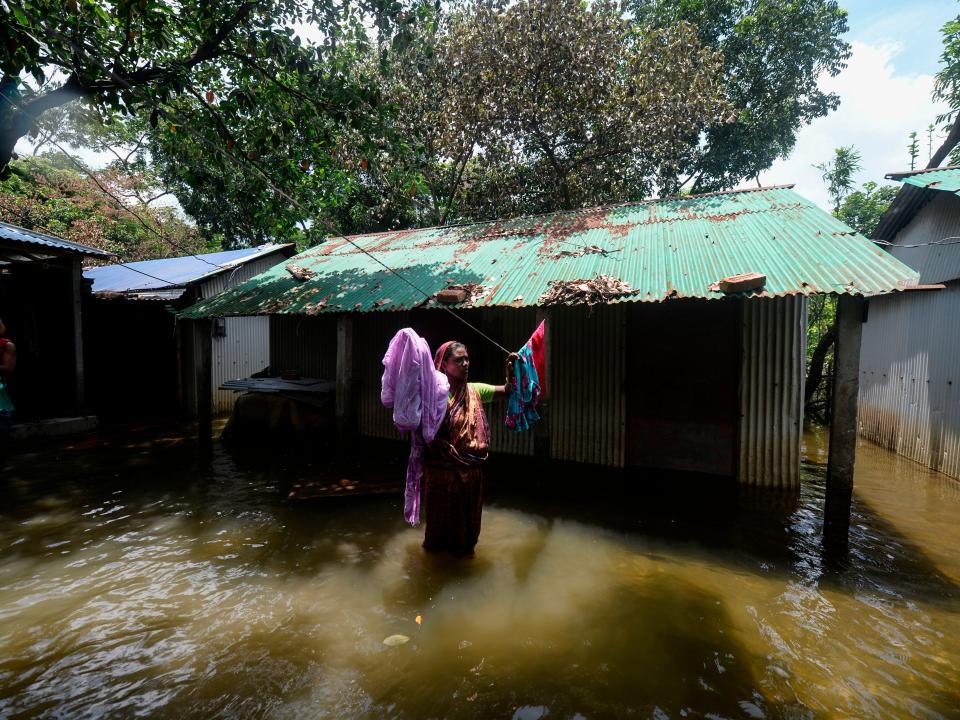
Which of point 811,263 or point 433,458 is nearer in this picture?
point 433,458

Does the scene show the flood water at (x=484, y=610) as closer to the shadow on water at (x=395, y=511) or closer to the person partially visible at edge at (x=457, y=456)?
the shadow on water at (x=395, y=511)

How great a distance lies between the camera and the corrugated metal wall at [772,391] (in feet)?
20.1

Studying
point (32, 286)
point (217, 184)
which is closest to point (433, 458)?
point (217, 184)

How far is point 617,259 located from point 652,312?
1.13 meters

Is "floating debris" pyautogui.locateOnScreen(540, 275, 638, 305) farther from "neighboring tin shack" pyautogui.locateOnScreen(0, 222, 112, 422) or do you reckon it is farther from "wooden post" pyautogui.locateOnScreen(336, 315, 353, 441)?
"neighboring tin shack" pyautogui.locateOnScreen(0, 222, 112, 422)

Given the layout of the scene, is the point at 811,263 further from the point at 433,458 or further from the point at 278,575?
the point at 278,575

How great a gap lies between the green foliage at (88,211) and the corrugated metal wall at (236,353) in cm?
605

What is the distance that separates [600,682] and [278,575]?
2980 mm

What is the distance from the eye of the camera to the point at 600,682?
9.60ft

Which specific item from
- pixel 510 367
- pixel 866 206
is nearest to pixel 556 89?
pixel 510 367

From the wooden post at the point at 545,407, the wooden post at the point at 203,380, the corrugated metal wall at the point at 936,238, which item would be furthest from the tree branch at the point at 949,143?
the wooden post at the point at 203,380

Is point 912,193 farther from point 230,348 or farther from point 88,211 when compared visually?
point 88,211

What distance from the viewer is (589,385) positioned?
738 centimetres

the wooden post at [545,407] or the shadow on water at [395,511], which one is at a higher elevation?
the wooden post at [545,407]
